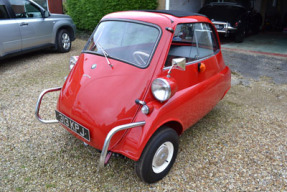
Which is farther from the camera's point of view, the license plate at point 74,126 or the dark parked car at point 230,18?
the dark parked car at point 230,18

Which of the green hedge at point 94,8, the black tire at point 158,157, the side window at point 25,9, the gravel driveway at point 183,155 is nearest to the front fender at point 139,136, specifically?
the black tire at point 158,157

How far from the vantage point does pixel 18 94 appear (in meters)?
4.79

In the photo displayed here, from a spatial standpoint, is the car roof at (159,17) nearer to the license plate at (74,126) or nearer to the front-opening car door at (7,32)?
the license plate at (74,126)

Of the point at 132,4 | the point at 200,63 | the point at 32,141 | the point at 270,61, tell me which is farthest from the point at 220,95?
the point at 132,4

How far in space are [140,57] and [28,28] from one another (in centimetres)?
506

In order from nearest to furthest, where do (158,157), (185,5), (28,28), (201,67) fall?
(158,157) → (201,67) → (28,28) → (185,5)

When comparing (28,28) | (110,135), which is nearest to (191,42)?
(110,135)

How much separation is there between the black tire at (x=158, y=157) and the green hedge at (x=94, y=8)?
763 centimetres

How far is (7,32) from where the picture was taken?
5789 millimetres

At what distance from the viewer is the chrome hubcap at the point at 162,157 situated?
2459mm

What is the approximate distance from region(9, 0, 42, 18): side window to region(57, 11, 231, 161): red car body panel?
4363mm

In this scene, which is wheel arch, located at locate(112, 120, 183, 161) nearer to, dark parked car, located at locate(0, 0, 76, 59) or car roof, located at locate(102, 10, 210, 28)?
car roof, located at locate(102, 10, 210, 28)

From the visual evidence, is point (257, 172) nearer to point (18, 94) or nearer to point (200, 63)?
point (200, 63)

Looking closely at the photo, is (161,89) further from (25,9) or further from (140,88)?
(25,9)
